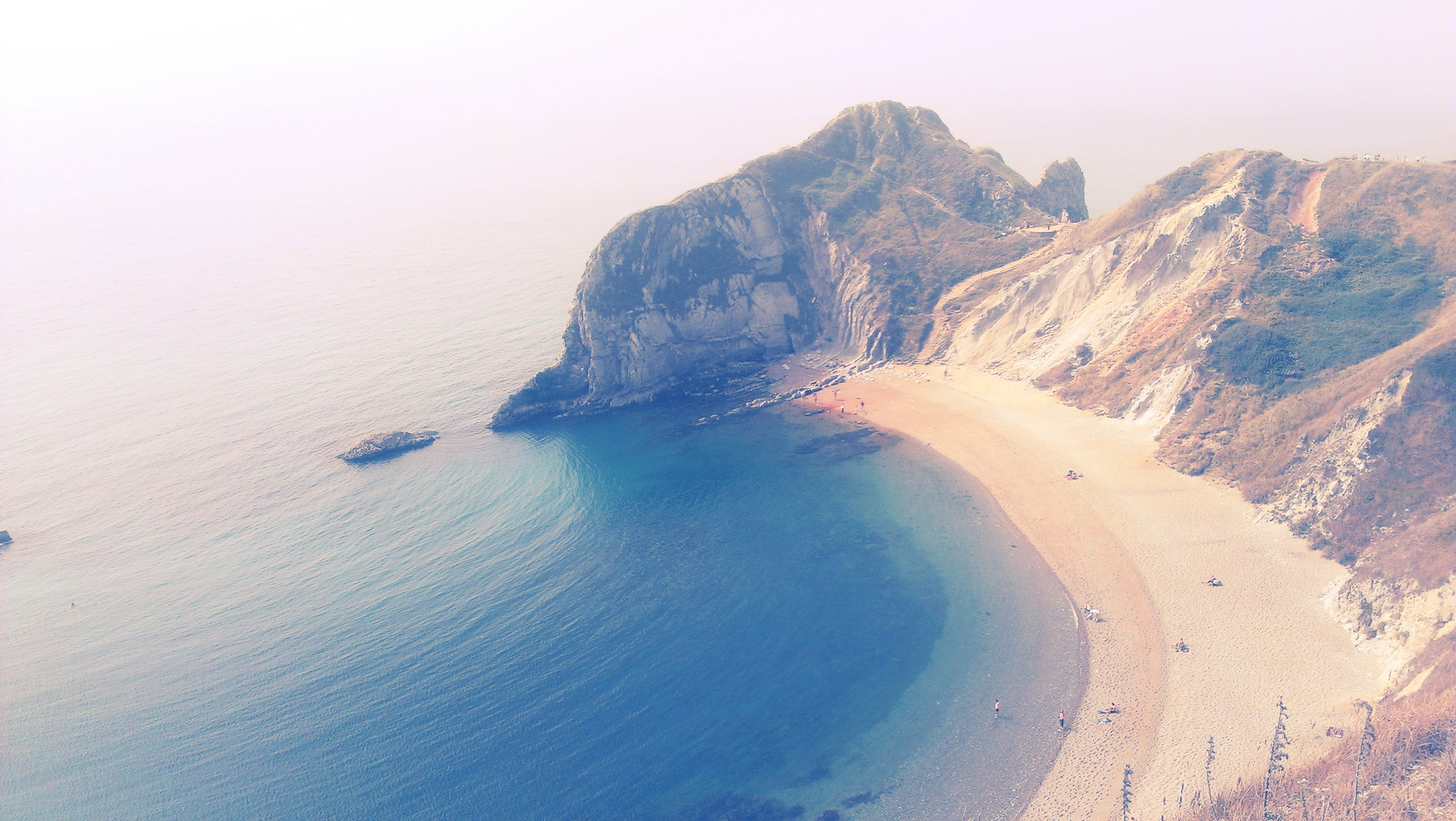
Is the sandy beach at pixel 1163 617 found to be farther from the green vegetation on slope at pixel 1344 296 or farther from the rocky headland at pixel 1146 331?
the green vegetation on slope at pixel 1344 296

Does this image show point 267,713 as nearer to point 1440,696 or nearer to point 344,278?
point 1440,696

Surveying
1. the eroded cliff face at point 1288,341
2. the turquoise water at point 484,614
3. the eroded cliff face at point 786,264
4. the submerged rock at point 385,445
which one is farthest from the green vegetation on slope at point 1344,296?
the submerged rock at point 385,445

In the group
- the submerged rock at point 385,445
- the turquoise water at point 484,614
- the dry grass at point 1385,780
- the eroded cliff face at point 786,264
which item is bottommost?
the dry grass at point 1385,780

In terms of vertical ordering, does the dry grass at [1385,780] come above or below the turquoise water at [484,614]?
below

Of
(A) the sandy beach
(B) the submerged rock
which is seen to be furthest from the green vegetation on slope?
(B) the submerged rock

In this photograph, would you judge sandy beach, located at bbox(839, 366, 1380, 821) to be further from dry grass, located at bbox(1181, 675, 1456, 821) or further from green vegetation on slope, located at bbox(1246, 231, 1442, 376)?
green vegetation on slope, located at bbox(1246, 231, 1442, 376)

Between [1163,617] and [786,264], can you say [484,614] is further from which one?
[786,264]
